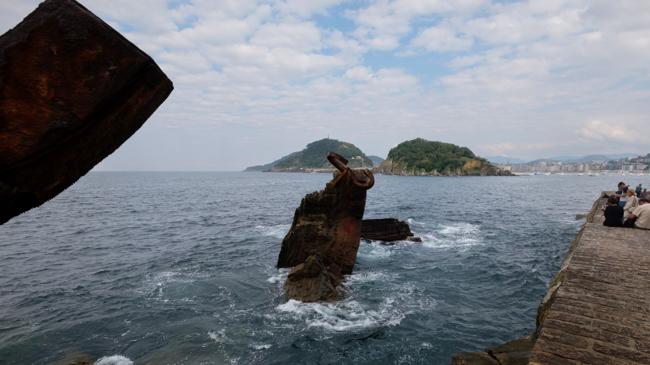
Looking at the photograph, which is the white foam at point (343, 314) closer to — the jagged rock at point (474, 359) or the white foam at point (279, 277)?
the white foam at point (279, 277)

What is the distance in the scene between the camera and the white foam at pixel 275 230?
31.9m

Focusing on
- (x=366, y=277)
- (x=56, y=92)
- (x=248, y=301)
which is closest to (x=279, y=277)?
(x=248, y=301)

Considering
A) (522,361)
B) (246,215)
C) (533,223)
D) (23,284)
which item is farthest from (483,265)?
(246,215)

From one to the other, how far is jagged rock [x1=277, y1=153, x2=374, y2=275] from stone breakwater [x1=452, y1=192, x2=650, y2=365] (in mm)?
8731

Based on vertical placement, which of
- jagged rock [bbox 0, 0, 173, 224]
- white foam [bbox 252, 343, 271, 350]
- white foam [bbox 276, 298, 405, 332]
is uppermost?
jagged rock [bbox 0, 0, 173, 224]

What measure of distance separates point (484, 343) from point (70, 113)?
13.5 meters

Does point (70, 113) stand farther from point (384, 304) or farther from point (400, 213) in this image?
point (400, 213)

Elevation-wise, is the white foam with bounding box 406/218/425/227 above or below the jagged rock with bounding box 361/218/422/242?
below

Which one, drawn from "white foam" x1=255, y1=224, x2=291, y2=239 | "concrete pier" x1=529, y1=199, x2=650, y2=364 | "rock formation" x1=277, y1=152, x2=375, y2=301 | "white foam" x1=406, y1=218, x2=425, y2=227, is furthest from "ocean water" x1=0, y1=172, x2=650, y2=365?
"white foam" x1=406, y1=218, x2=425, y2=227

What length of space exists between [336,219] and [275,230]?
18.2 meters

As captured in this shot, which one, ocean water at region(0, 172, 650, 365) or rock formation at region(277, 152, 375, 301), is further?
rock formation at region(277, 152, 375, 301)

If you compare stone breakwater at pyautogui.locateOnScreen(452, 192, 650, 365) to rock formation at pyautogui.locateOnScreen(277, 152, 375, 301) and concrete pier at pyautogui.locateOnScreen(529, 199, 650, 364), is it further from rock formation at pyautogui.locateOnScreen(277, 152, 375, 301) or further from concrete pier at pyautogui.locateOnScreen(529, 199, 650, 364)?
rock formation at pyautogui.locateOnScreen(277, 152, 375, 301)

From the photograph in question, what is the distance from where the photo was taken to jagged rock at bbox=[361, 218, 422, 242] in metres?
28.4

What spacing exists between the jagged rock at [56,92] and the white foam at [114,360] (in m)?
10.7
